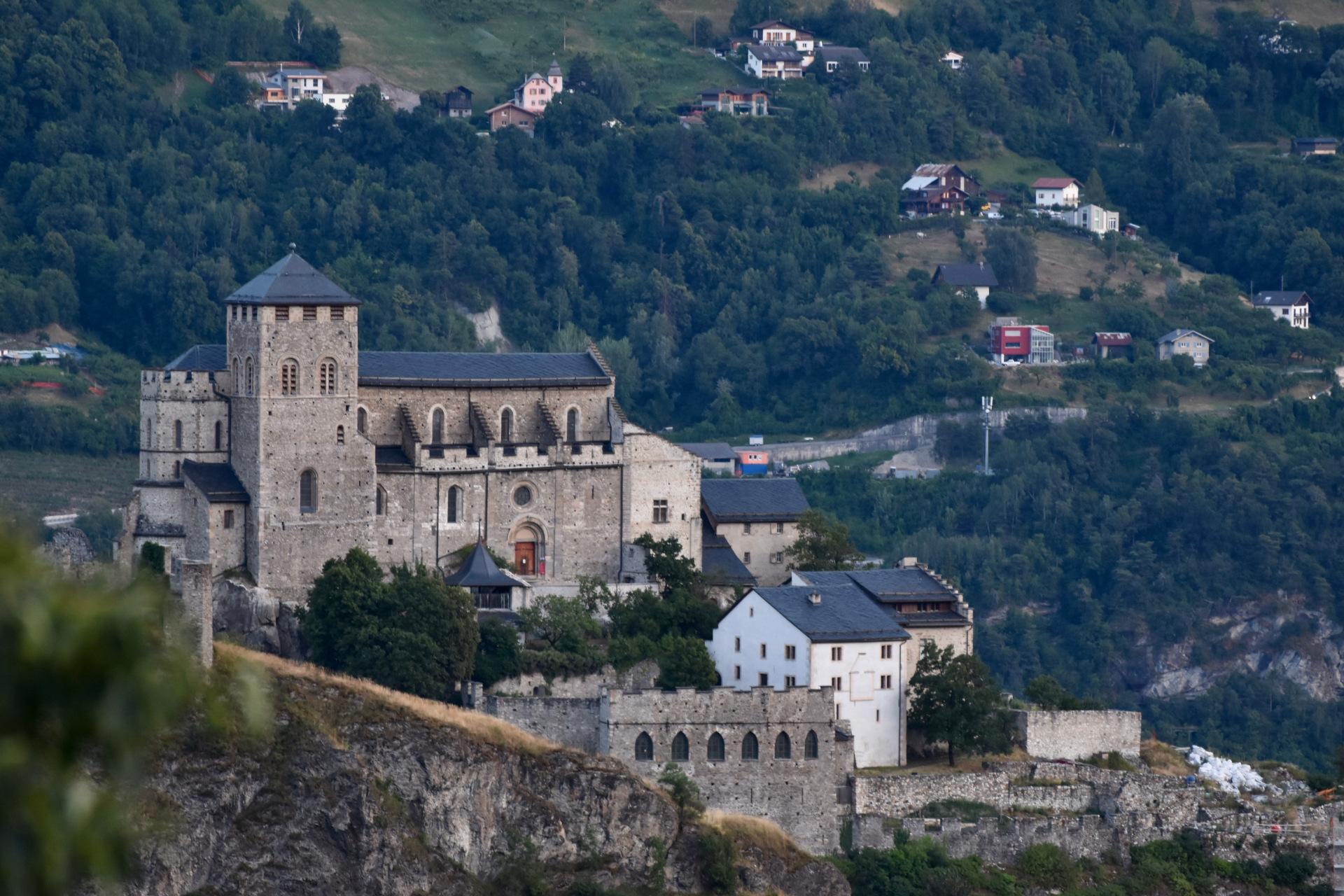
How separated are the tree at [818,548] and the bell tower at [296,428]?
12705 millimetres

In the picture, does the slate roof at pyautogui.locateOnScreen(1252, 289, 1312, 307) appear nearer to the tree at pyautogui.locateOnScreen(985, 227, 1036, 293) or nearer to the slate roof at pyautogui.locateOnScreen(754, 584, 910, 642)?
the tree at pyautogui.locateOnScreen(985, 227, 1036, 293)

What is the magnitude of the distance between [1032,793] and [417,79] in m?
127

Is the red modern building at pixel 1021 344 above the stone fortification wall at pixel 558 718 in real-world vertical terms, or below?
above

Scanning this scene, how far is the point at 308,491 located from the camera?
57.6 m

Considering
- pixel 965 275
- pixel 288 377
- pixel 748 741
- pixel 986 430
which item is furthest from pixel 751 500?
pixel 965 275

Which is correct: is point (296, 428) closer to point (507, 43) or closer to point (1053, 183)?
point (1053, 183)

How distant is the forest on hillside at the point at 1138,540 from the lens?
125 metres

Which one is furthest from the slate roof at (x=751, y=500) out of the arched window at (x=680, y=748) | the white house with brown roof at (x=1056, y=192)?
the white house with brown roof at (x=1056, y=192)

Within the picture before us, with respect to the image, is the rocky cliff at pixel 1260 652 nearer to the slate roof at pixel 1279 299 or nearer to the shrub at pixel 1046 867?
the slate roof at pixel 1279 299

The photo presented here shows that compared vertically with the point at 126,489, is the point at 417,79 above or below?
above

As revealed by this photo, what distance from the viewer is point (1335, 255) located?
172875mm

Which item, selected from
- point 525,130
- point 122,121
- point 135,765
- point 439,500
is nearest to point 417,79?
point 525,130

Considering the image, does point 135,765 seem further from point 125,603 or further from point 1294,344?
point 1294,344

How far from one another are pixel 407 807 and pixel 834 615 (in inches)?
432
